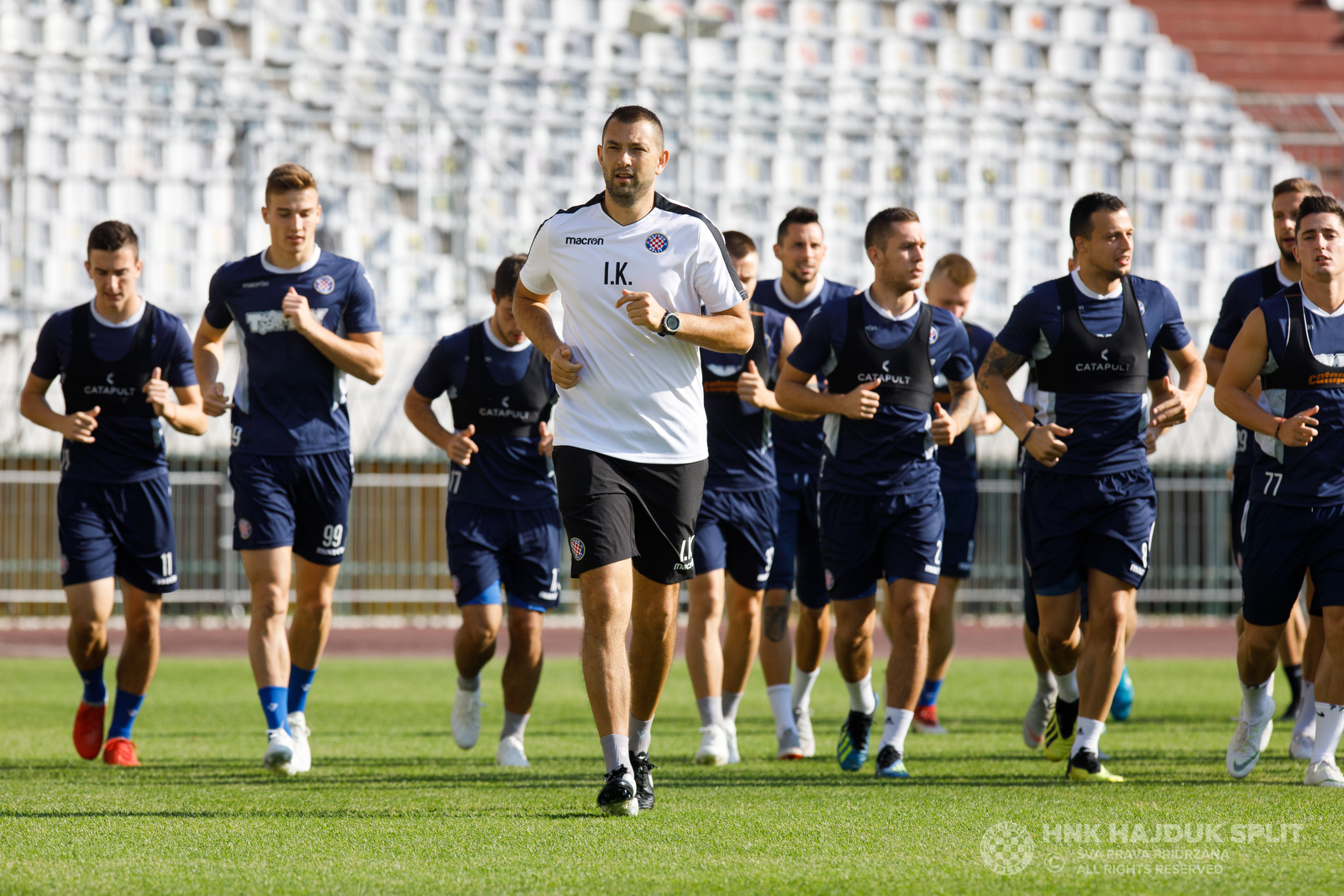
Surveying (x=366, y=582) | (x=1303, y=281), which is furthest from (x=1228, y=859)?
(x=366, y=582)

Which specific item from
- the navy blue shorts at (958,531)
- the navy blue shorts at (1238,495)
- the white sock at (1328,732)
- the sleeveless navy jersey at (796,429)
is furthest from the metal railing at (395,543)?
the white sock at (1328,732)

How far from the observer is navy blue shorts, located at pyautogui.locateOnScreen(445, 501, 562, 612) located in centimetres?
714

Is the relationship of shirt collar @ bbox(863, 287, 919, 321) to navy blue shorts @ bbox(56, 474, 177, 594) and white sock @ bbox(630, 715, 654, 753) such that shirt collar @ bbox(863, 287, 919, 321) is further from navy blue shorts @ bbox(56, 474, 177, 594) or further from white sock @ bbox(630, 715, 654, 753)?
navy blue shorts @ bbox(56, 474, 177, 594)

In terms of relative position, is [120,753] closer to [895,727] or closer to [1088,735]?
[895,727]

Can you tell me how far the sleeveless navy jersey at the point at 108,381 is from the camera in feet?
23.4

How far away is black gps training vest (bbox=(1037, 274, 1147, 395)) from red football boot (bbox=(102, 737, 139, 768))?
455 cm

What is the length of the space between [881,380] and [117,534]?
373cm

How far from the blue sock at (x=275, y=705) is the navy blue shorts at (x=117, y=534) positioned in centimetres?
96

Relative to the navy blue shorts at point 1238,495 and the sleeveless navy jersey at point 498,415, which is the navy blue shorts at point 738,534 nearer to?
the sleeveless navy jersey at point 498,415

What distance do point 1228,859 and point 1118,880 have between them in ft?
1.61

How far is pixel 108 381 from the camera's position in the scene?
23.4 ft

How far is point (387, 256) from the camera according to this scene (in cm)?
1791

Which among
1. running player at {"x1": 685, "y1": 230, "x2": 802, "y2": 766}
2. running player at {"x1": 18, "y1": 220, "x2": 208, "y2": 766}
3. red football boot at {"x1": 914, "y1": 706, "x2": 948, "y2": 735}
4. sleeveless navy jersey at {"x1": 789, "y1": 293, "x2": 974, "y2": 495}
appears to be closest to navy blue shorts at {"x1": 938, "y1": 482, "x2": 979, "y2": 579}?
red football boot at {"x1": 914, "y1": 706, "x2": 948, "y2": 735}

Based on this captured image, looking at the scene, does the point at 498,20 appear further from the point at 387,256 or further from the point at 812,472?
the point at 812,472
